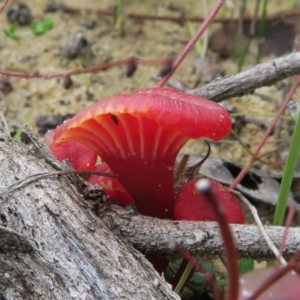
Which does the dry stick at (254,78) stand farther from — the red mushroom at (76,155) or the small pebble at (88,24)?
the small pebble at (88,24)

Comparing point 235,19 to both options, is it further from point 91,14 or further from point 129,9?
point 91,14

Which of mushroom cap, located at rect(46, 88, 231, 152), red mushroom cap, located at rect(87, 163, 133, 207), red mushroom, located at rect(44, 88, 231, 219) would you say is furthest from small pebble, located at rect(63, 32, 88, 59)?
mushroom cap, located at rect(46, 88, 231, 152)

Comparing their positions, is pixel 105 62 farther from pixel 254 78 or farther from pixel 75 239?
pixel 75 239

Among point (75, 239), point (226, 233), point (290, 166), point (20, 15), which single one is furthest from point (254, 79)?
point (20, 15)

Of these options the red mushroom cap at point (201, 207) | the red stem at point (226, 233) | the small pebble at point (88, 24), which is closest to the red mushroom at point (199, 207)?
the red mushroom cap at point (201, 207)

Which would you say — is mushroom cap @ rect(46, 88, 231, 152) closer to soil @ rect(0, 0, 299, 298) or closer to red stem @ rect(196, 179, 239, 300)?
red stem @ rect(196, 179, 239, 300)

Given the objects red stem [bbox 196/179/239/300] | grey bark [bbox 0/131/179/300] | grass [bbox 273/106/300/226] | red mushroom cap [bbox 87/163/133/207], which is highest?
grass [bbox 273/106/300/226]
